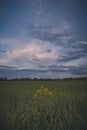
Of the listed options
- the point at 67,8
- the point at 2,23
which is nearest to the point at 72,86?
the point at 67,8

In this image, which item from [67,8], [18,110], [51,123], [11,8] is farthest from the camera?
[11,8]

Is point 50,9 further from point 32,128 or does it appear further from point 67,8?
point 32,128

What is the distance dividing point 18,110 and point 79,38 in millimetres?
781

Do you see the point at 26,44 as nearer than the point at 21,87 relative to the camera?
Yes

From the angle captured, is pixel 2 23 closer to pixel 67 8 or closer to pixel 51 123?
pixel 67 8

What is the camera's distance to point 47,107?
145 centimetres

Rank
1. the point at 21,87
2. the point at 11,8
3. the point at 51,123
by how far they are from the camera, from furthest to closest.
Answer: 1. the point at 21,87
2. the point at 11,8
3. the point at 51,123

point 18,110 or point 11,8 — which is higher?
point 11,8

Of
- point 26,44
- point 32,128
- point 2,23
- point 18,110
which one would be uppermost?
point 2,23

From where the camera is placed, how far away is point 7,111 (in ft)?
5.19

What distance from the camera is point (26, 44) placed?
170cm

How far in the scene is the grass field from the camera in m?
1.31

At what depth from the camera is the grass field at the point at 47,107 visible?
1.31 meters

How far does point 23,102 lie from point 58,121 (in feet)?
1.29
